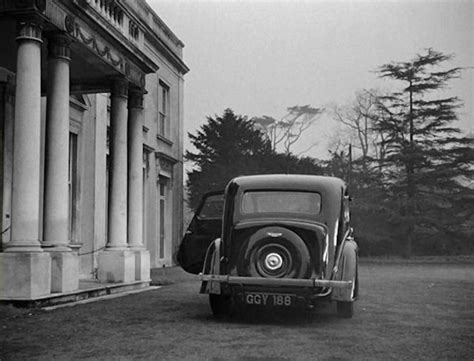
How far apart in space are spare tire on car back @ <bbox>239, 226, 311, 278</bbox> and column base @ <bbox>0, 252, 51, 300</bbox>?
3045 mm

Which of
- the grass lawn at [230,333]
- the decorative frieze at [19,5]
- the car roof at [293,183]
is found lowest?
the grass lawn at [230,333]

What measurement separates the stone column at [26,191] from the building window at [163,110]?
12508mm

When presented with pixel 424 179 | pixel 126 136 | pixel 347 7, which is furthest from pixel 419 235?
pixel 347 7

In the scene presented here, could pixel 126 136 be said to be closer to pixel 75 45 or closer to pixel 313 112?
pixel 75 45

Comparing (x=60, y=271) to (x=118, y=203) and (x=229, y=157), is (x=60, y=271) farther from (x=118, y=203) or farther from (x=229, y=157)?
(x=229, y=157)

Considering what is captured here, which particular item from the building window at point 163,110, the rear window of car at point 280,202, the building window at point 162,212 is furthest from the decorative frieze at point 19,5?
the building window at point 162,212

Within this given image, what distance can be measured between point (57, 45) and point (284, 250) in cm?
518

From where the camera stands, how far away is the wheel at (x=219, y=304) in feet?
26.0

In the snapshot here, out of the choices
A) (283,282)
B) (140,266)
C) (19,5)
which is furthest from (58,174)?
(283,282)

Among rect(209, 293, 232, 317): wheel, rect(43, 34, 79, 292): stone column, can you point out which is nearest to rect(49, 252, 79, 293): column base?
rect(43, 34, 79, 292): stone column

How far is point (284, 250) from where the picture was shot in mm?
7328

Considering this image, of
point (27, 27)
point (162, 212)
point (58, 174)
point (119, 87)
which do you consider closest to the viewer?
point (27, 27)

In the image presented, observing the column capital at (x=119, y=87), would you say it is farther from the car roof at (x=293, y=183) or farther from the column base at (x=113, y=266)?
the car roof at (x=293, y=183)

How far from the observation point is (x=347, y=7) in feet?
29.3
